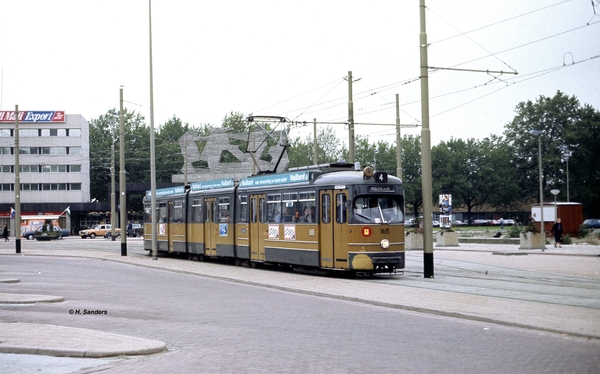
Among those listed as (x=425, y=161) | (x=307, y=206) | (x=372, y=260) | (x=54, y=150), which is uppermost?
(x=54, y=150)

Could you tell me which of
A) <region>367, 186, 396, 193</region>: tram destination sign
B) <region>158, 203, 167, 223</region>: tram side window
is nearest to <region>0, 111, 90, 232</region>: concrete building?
<region>158, 203, 167, 223</region>: tram side window

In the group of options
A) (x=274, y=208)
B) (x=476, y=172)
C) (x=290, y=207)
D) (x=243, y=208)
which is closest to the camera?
(x=290, y=207)

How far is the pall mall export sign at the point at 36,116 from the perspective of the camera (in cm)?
10212

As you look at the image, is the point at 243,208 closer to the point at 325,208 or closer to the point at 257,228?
the point at 257,228

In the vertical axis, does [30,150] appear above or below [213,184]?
above

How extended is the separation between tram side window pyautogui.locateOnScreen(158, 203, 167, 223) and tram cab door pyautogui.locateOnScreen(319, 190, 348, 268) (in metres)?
15.8

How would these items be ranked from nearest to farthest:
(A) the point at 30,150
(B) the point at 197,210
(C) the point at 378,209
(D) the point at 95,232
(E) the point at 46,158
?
1. (C) the point at 378,209
2. (B) the point at 197,210
3. (D) the point at 95,232
4. (E) the point at 46,158
5. (A) the point at 30,150

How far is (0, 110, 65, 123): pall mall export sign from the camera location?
102125 mm

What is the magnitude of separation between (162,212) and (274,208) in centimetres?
1303

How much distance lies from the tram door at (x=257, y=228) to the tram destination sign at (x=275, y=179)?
0.52 meters

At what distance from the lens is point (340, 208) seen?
2323cm

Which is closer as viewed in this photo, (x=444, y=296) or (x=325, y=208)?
(x=444, y=296)

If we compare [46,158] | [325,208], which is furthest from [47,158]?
[325,208]

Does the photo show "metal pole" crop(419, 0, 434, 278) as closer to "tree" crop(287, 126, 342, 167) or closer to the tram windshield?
the tram windshield
